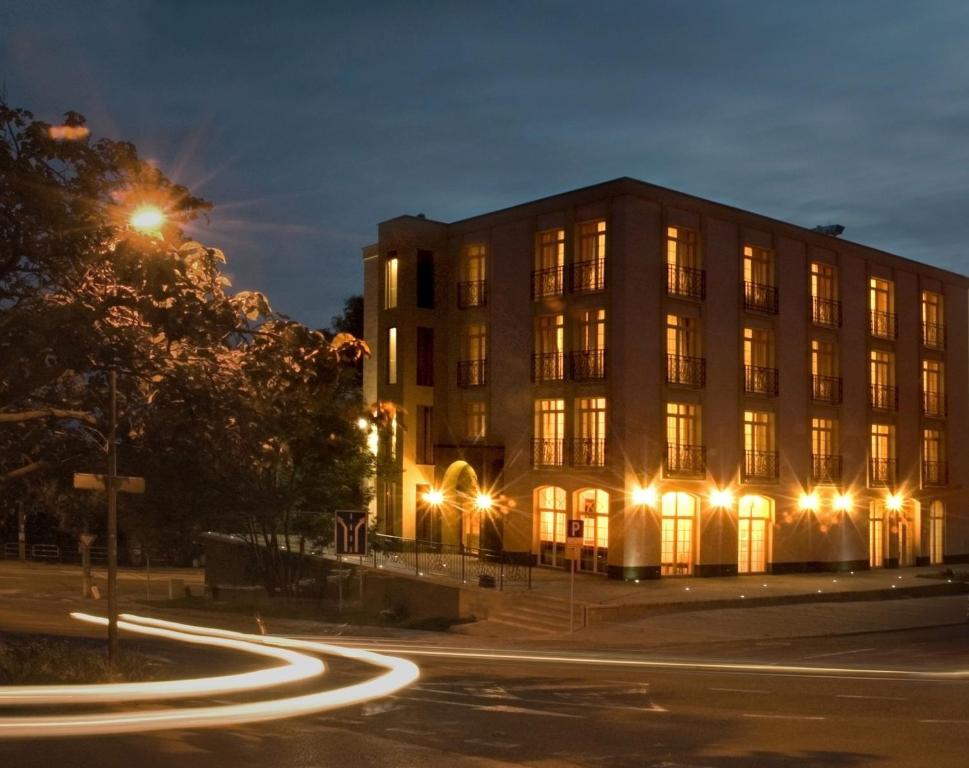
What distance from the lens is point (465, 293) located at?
45562 mm

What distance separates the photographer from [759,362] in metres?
44.4

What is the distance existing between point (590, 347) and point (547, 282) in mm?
2894

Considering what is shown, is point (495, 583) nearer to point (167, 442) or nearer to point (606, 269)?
point (606, 269)

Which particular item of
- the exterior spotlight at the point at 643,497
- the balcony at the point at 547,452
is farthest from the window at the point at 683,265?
the exterior spotlight at the point at 643,497

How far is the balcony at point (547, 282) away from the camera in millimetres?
41688

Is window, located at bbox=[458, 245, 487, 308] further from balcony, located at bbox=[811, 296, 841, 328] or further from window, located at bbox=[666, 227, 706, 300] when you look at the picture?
balcony, located at bbox=[811, 296, 841, 328]

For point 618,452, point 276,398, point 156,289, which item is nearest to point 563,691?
point 276,398

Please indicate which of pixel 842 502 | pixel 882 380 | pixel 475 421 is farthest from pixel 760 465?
pixel 475 421

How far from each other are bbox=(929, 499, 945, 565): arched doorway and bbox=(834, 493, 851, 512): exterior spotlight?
22.6ft

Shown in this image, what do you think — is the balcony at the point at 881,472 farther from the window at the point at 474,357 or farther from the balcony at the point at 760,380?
the window at the point at 474,357

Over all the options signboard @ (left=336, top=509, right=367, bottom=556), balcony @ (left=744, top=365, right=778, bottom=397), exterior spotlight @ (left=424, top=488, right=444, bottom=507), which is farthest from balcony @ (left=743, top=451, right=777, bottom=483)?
signboard @ (left=336, top=509, right=367, bottom=556)

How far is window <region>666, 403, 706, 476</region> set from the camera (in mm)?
40812

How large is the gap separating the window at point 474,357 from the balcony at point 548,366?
2.67m

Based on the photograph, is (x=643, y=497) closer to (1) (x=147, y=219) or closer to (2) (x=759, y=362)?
(2) (x=759, y=362)
